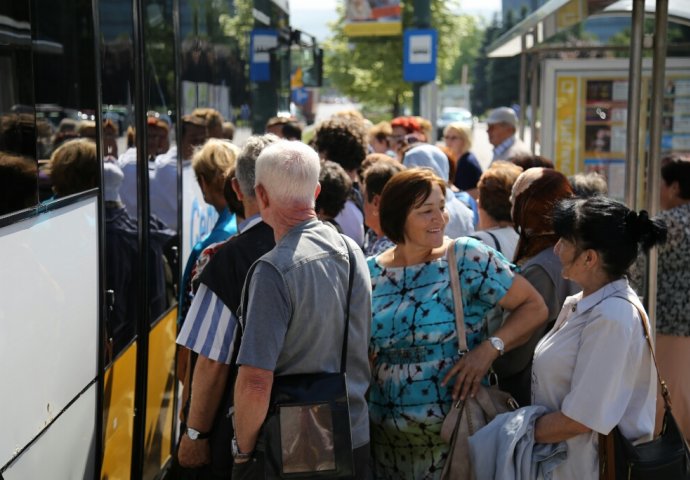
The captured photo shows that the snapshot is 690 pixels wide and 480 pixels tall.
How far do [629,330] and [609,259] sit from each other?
289mm

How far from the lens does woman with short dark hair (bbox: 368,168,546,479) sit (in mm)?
3633

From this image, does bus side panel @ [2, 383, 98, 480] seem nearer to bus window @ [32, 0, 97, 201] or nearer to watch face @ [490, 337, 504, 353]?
bus window @ [32, 0, 97, 201]

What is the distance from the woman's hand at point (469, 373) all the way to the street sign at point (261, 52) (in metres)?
6.00

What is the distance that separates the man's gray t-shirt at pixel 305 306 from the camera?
296cm

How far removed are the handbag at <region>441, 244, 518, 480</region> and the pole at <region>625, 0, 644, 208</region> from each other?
6.56 feet

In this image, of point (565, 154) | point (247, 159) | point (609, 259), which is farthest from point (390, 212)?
point (565, 154)

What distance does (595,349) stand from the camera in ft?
10.6

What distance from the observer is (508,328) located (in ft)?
12.2

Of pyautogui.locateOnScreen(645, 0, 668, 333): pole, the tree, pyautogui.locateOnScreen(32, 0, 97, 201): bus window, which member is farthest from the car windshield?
pyautogui.locateOnScreen(32, 0, 97, 201): bus window

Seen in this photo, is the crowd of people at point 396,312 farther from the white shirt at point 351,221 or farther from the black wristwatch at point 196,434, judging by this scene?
the white shirt at point 351,221

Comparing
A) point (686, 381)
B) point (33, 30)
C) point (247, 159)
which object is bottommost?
point (686, 381)

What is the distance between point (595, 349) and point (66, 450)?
1.86 meters

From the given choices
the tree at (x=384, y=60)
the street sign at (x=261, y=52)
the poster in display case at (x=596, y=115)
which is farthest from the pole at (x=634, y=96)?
the tree at (x=384, y=60)

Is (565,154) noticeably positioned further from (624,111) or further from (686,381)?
(686,381)
